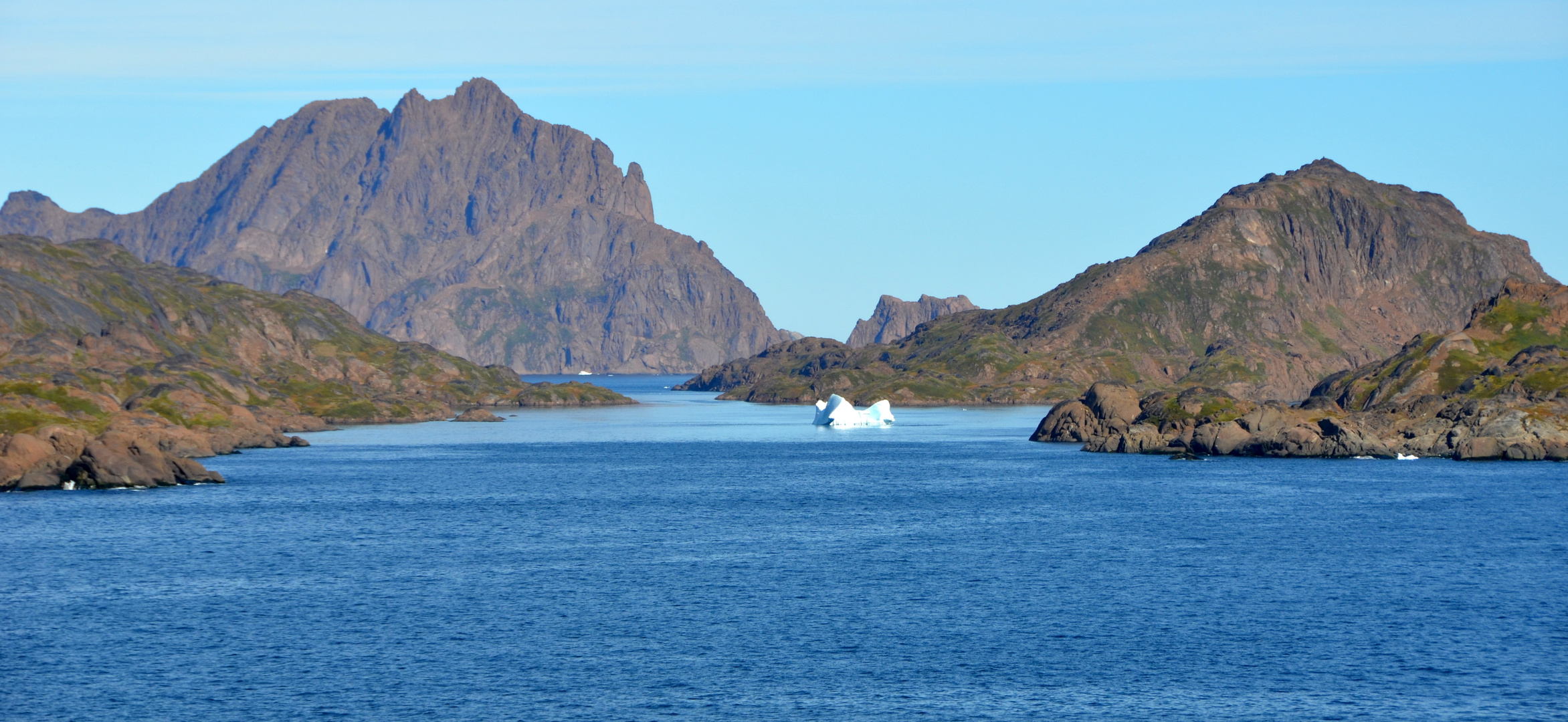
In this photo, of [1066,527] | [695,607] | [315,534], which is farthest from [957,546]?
[315,534]

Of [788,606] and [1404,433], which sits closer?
[788,606]

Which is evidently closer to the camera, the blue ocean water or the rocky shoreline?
the blue ocean water

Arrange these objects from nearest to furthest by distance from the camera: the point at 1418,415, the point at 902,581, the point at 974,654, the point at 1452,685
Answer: the point at 1452,685 < the point at 974,654 < the point at 902,581 < the point at 1418,415

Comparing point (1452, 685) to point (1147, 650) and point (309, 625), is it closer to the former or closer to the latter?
point (1147, 650)

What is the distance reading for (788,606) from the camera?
7994 cm

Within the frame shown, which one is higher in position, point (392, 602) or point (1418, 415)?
point (1418, 415)

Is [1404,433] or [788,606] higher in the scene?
[1404,433]

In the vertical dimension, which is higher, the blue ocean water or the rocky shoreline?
the rocky shoreline

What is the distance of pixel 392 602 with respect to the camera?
81.2 meters

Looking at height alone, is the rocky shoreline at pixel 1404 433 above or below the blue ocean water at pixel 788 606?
above

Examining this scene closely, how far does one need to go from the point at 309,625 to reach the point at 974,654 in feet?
111

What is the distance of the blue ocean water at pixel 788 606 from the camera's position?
60.3m

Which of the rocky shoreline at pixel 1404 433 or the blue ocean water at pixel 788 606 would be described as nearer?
the blue ocean water at pixel 788 606

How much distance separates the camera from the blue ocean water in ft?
198
